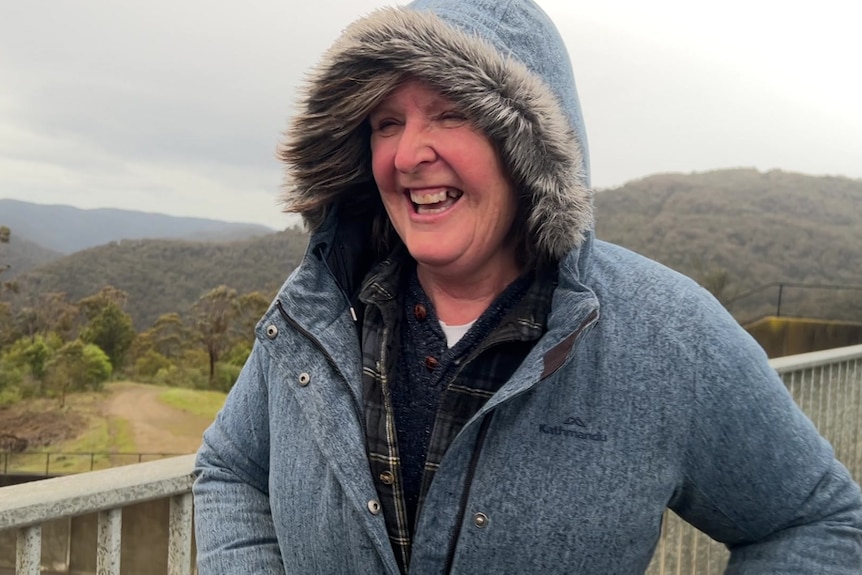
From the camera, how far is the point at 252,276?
7.95m

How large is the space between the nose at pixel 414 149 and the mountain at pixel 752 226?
13355 mm

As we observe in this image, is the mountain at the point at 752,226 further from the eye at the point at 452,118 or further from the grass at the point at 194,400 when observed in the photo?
the eye at the point at 452,118

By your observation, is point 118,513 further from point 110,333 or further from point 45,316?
point 45,316

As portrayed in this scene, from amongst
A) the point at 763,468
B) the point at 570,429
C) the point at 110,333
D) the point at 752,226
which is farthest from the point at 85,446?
the point at 752,226

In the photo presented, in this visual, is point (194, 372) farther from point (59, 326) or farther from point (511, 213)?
point (511, 213)

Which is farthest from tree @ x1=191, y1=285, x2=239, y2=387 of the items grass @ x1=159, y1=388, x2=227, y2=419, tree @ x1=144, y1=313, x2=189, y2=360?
grass @ x1=159, y1=388, x2=227, y2=419

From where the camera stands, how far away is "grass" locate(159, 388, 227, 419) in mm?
6379

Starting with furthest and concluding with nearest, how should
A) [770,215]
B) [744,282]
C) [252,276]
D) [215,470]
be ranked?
[770,215], [744,282], [252,276], [215,470]

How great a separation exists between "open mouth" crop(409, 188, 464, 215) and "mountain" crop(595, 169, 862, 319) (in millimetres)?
13329

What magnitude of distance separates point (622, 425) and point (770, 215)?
21.3 meters

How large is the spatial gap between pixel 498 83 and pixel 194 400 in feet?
19.5

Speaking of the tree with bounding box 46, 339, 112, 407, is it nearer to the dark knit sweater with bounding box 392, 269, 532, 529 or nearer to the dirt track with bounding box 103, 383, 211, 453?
the dirt track with bounding box 103, 383, 211, 453

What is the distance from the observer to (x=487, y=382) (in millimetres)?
1226

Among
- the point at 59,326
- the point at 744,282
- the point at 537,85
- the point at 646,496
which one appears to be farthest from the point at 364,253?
the point at 744,282
